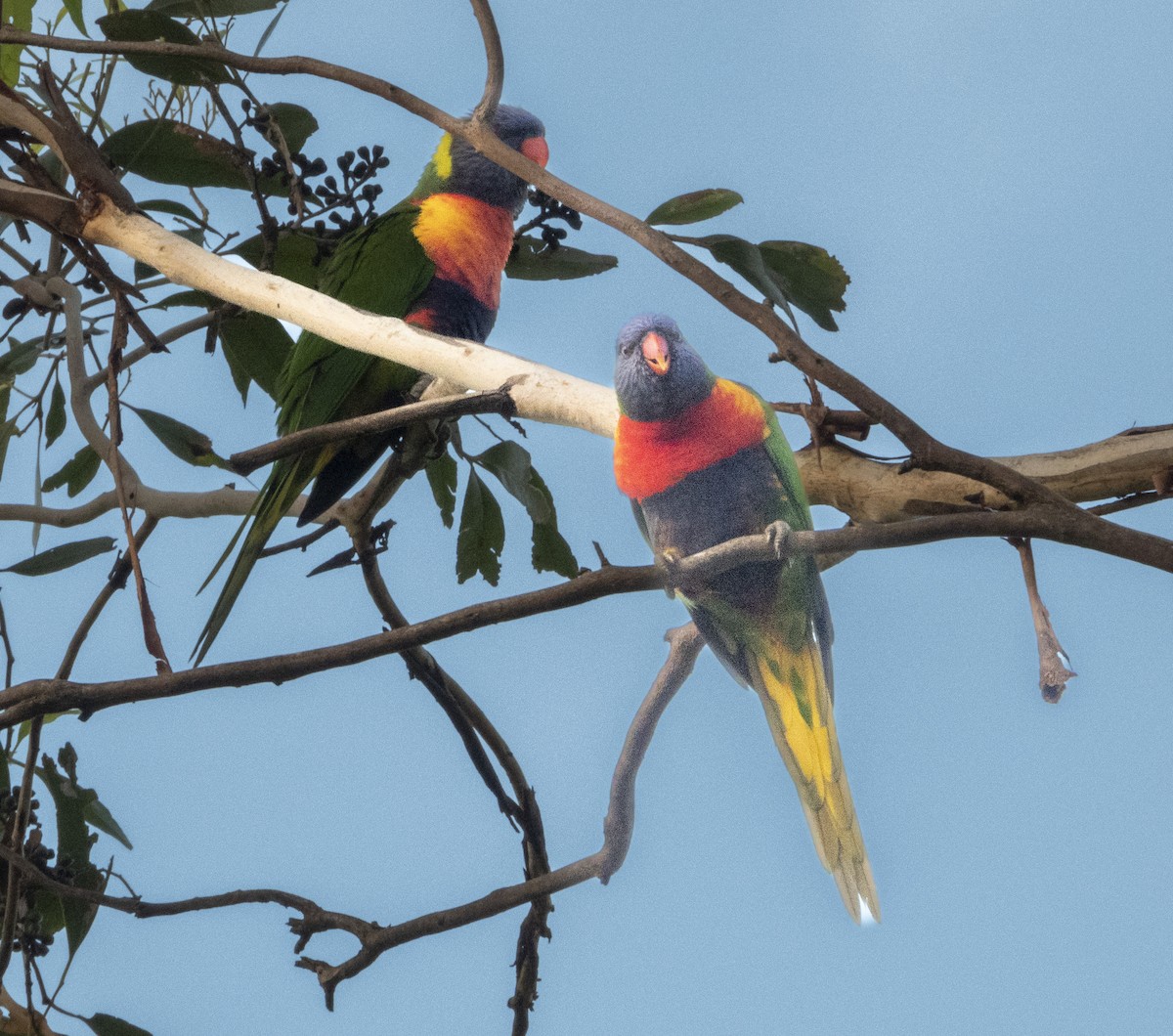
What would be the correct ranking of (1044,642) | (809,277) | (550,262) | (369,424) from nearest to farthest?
(1044,642), (369,424), (809,277), (550,262)

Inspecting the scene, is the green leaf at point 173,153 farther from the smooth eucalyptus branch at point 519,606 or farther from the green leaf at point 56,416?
the smooth eucalyptus branch at point 519,606

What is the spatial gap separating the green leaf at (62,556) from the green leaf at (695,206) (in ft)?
2.91

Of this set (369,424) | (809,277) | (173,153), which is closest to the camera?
(369,424)

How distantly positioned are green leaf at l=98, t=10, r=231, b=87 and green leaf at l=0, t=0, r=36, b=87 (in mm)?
229

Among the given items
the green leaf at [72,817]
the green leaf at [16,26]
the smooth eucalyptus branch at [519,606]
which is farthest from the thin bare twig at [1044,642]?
the green leaf at [16,26]

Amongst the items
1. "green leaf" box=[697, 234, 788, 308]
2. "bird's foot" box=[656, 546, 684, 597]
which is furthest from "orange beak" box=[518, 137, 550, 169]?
"bird's foot" box=[656, 546, 684, 597]

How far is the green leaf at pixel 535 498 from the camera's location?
141 centimetres

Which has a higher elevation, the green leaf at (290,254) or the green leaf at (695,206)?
the green leaf at (290,254)

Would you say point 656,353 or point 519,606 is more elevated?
point 656,353

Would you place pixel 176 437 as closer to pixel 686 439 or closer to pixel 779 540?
pixel 686 439

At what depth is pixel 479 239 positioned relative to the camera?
1.66 m

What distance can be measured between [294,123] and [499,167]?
287 millimetres

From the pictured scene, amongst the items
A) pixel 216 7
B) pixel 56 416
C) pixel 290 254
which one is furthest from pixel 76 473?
pixel 216 7

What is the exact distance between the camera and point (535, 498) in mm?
1403
